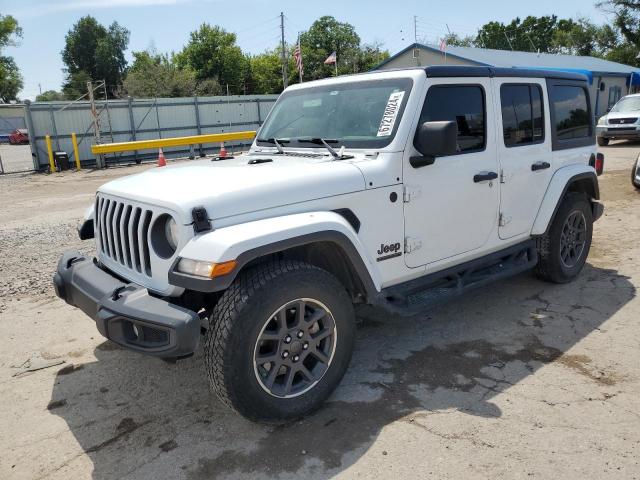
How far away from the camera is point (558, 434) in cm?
285

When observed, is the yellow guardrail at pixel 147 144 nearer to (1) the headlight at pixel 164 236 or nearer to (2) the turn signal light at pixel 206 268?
(1) the headlight at pixel 164 236

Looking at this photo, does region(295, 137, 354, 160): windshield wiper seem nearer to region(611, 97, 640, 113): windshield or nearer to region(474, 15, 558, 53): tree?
region(611, 97, 640, 113): windshield

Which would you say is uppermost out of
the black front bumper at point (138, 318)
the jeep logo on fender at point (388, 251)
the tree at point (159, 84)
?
the tree at point (159, 84)

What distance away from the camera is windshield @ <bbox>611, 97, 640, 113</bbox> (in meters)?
17.3

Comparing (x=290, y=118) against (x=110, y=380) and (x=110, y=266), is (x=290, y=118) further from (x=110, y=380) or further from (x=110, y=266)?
(x=110, y=380)

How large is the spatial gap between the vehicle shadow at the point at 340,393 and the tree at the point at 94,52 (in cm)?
7545

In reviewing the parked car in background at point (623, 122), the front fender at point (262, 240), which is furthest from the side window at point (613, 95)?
the front fender at point (262, 240)

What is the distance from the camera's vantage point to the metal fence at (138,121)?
1756cm

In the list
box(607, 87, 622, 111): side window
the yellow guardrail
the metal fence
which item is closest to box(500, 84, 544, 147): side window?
the yellow guardrail

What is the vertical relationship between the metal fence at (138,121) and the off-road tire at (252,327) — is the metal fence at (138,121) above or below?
above

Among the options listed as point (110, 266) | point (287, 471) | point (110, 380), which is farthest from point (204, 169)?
point (287, 471)

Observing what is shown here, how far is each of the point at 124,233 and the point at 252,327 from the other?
110 centimetres

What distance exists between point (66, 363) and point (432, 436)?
2.72 meters

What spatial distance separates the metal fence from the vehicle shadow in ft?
52.8
